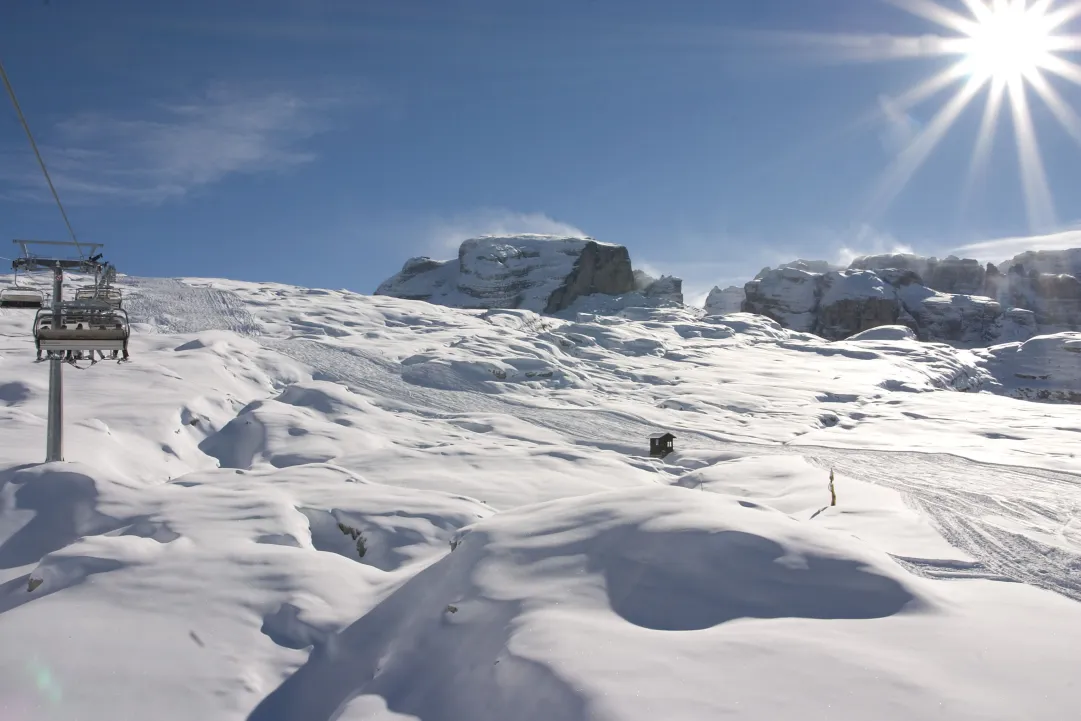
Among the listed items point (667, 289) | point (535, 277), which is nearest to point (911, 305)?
point (667, 289)

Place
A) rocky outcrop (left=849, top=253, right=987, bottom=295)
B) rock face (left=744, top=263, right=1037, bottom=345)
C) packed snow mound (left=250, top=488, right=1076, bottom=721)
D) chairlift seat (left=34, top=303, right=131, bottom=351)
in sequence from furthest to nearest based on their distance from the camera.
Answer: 1. rocky outcrop (left=849, top=253, right=987, bottom=295)
2. rock face (left=744, top=263, right=1037, bottom=345)
3. chairlift seat (left=34, top=303, right=131, bottom=351)
4. packed snow mound (left=250, top=488, right=1076, bottom=721)

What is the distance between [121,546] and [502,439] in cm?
1288

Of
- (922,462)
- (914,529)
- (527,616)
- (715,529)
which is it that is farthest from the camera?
(922,462)

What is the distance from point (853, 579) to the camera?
20.4 ft

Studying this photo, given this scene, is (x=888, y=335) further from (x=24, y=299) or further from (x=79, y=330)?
(x=24, y=299)

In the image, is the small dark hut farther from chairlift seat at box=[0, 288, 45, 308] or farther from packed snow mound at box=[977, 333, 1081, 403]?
packed snow mound at box=[977, 333, 1081, 403]

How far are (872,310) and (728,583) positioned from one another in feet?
448

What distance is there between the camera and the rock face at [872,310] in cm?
12706

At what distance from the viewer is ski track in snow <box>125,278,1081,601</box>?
33.2 feet

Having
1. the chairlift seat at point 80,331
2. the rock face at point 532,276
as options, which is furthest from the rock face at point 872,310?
the chairlift seat at point 80,331

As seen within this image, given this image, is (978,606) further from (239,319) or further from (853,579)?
(239,319)

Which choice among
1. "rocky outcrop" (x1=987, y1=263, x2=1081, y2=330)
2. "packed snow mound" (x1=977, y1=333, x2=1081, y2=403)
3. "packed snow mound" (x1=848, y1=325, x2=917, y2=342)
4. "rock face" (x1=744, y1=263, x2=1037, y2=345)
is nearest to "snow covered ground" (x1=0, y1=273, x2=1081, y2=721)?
"packed snow mound" (x1=977, y1=333, x2=1081, y2=403)

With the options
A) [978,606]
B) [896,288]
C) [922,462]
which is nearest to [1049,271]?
[896,288]

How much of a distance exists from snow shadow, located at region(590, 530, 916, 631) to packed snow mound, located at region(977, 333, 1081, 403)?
237ft
